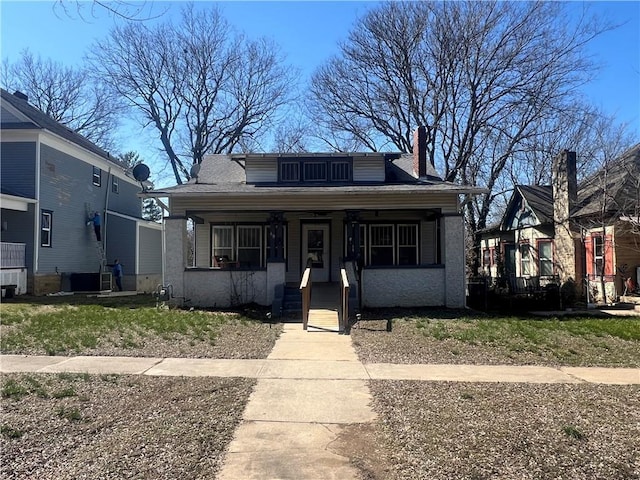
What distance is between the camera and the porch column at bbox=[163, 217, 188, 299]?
1440 cm

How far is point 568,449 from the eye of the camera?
4.22m

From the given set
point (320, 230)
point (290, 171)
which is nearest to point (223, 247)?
point (320, 230)

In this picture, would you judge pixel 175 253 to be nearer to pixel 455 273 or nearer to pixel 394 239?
pixel 394 239

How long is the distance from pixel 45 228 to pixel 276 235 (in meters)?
10.7

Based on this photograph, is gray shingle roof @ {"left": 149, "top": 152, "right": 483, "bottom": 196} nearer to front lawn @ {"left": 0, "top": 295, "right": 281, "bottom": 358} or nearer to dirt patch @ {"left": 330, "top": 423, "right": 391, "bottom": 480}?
front lawn @ {"left": 0, "top": 295, "right": 281, "bottom": 358}

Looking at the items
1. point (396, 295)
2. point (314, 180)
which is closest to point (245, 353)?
point (396, 295)

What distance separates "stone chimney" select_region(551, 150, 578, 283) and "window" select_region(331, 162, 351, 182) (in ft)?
28.1

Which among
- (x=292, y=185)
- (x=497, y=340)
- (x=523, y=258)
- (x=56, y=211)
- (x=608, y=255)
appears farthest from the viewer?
(x=523, y=258)

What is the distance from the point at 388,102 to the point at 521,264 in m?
11.4

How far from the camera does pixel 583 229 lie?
17375 mm

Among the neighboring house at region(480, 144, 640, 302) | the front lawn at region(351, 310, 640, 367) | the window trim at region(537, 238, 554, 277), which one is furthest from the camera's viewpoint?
the window trim at region(537, 238, 554, 277)

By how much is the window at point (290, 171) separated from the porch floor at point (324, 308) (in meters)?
3.66

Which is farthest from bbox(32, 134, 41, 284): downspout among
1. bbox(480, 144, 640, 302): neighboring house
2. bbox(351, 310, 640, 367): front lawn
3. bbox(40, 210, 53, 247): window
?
bbox(480, 144, 640, 302): neighboring house

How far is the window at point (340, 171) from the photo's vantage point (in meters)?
16.6
